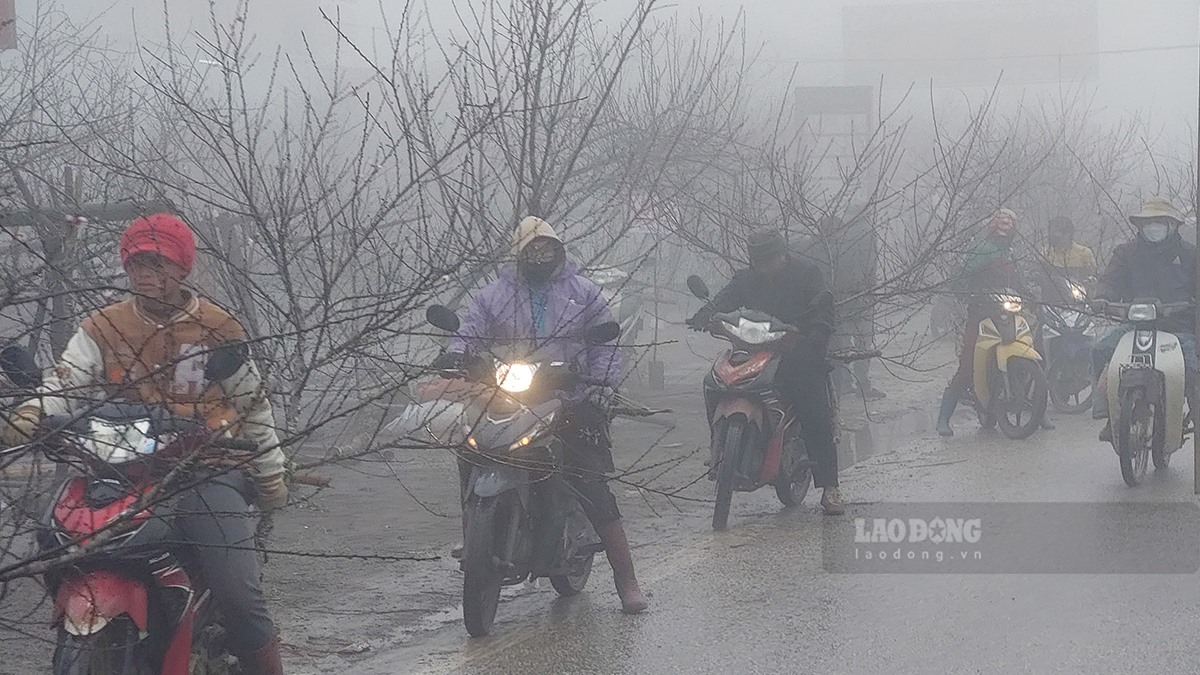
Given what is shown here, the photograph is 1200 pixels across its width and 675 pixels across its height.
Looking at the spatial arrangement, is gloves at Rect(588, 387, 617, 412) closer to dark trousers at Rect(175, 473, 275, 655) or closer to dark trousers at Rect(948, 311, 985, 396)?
dark trousers at Rect(175, 473, 275, 655)

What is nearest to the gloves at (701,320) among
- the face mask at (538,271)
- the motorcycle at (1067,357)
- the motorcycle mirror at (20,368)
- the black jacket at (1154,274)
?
the face mask at (538,271)

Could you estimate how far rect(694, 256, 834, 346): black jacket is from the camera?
8.19 metres

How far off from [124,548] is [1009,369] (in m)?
9.52

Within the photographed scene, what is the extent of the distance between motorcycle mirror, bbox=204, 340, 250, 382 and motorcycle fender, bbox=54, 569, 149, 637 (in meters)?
0.57

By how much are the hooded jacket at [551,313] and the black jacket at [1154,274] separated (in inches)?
180

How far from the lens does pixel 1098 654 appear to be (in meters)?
5.60

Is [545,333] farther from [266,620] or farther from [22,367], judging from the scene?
[22,367]

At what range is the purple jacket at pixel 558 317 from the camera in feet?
20.7

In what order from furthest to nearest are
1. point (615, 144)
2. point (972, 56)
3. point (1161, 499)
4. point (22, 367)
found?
point (972, 56) → point (615, 144) → point (1161, 499) → point (22, 367)

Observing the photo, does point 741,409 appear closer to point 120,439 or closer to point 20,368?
point 120,439

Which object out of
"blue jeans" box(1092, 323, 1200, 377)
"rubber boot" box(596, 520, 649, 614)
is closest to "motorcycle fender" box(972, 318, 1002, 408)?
"blue jeans" box(1092, 323, 1200, 377)

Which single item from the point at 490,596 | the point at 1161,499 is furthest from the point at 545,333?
the point at 1161,499

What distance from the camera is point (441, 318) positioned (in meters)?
5.83

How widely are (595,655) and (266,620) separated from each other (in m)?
1.93
